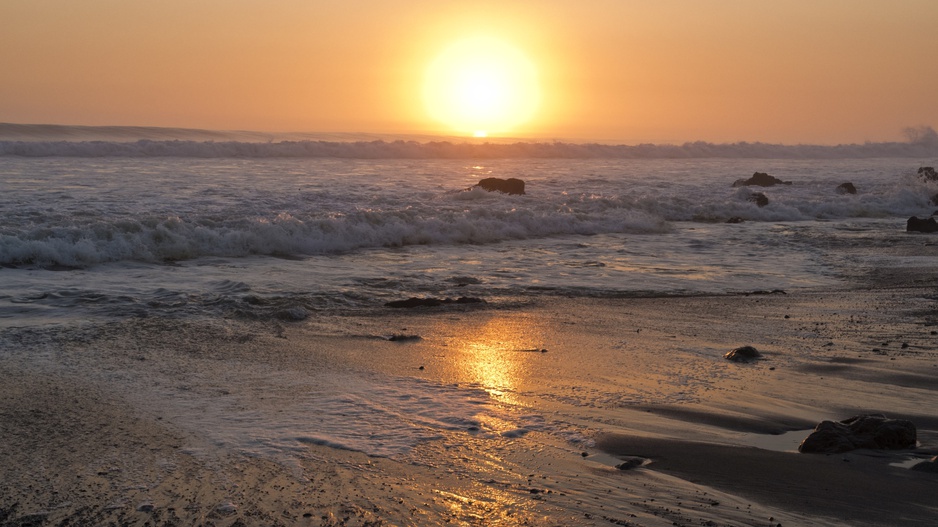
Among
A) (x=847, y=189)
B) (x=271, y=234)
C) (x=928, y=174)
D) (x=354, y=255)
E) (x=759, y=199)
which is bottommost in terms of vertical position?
(x=354, y=255)

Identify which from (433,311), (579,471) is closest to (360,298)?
(433,311)

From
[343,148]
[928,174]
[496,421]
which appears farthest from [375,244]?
[343,148]

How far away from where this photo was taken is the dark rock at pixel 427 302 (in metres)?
8.55

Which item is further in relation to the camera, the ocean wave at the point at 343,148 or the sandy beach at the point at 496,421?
the ocean wave at the point at 343,148

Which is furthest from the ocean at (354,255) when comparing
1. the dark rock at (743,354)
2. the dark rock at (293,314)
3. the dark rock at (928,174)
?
the dark rock at (743,354)

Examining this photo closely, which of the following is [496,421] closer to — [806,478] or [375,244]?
[806,478]

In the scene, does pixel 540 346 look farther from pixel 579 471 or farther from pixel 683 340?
pixel 579 471

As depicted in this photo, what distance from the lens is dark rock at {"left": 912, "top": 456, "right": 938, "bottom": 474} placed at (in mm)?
4137

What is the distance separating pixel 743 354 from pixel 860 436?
6.55ft

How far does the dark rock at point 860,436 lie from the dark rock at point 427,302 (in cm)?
465

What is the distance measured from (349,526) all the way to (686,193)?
22.4 metres

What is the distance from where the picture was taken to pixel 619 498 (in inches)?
150

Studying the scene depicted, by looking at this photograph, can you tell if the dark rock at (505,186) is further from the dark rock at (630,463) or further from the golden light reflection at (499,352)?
the dark rock at (630,463)

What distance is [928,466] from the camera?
13.7 feet
